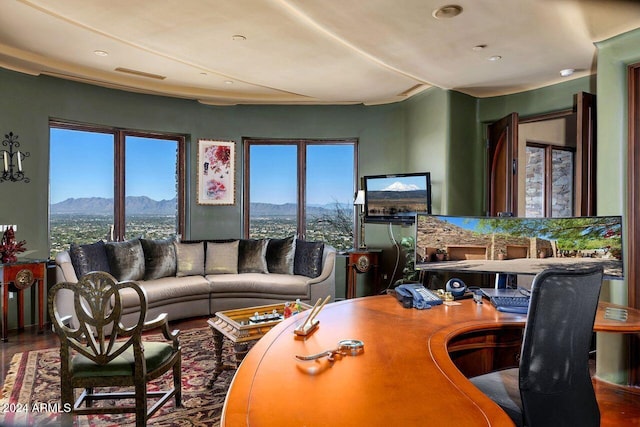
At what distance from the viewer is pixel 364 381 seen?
1389 mm

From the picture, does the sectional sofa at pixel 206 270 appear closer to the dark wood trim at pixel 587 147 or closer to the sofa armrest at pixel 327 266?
the sofa armrest at pixel 327 266

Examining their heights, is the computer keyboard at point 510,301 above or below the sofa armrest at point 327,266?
above

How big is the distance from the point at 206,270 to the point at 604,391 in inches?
166

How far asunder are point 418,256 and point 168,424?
73.2 inches

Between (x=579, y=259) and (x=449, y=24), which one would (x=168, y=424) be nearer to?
(x=579, y=259)

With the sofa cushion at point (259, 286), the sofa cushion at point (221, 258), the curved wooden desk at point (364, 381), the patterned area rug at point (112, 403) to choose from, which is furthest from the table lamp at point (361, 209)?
the curved wooden desk at point (364, 381)

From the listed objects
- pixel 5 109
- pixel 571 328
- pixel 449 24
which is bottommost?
pixel 571 328

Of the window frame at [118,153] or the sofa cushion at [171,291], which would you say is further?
the window frame at [118,153]

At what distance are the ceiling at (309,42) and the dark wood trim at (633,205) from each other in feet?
1.54

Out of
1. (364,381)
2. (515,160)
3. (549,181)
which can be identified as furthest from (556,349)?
(549,181)

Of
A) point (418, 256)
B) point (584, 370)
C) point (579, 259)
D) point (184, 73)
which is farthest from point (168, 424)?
point (184, 73)

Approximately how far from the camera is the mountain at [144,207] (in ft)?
17.0

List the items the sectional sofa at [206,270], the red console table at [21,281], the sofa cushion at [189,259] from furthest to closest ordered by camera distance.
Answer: the sofa cushion at [189,259] → the sectional sofa at [206,270] → the red console table at [21,281]

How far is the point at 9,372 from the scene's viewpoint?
10.7 ft
